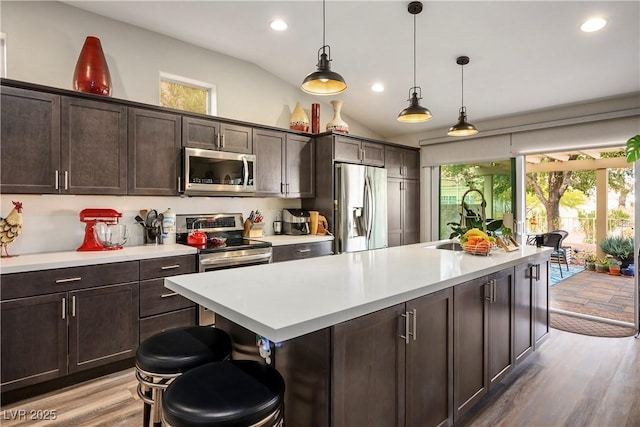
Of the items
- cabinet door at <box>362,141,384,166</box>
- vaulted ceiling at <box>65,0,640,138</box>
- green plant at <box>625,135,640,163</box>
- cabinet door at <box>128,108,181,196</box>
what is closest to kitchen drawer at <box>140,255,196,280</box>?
cabinet door at <box>128,108,181,196</box>

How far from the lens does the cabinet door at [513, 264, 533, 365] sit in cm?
244

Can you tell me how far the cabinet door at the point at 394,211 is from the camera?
4.84 meters

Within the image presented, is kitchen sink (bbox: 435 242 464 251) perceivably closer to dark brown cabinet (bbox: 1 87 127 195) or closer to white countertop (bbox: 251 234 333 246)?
white countertop (bbox: 251 234 333 246)

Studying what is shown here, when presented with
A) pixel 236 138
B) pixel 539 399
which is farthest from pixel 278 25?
pixel 539 399

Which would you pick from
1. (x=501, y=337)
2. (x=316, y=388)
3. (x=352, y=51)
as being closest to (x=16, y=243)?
(x=316, y=388)

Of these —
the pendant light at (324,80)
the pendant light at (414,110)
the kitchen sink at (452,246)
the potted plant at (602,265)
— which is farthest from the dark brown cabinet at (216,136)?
the potted plant at (602,265)

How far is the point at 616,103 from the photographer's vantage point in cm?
354

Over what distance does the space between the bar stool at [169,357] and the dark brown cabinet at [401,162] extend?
374 centimetres

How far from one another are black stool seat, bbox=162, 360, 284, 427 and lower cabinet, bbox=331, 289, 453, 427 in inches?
9.5

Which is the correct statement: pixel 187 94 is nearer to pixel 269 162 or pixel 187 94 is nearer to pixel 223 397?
pixel 269 162

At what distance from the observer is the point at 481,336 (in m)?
2.06

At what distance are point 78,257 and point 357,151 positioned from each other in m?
3.15

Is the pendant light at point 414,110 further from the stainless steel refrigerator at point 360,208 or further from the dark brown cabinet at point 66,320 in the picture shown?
the dark brown cabinet at point 66,320

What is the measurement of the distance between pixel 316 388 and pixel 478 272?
116 centimetres
